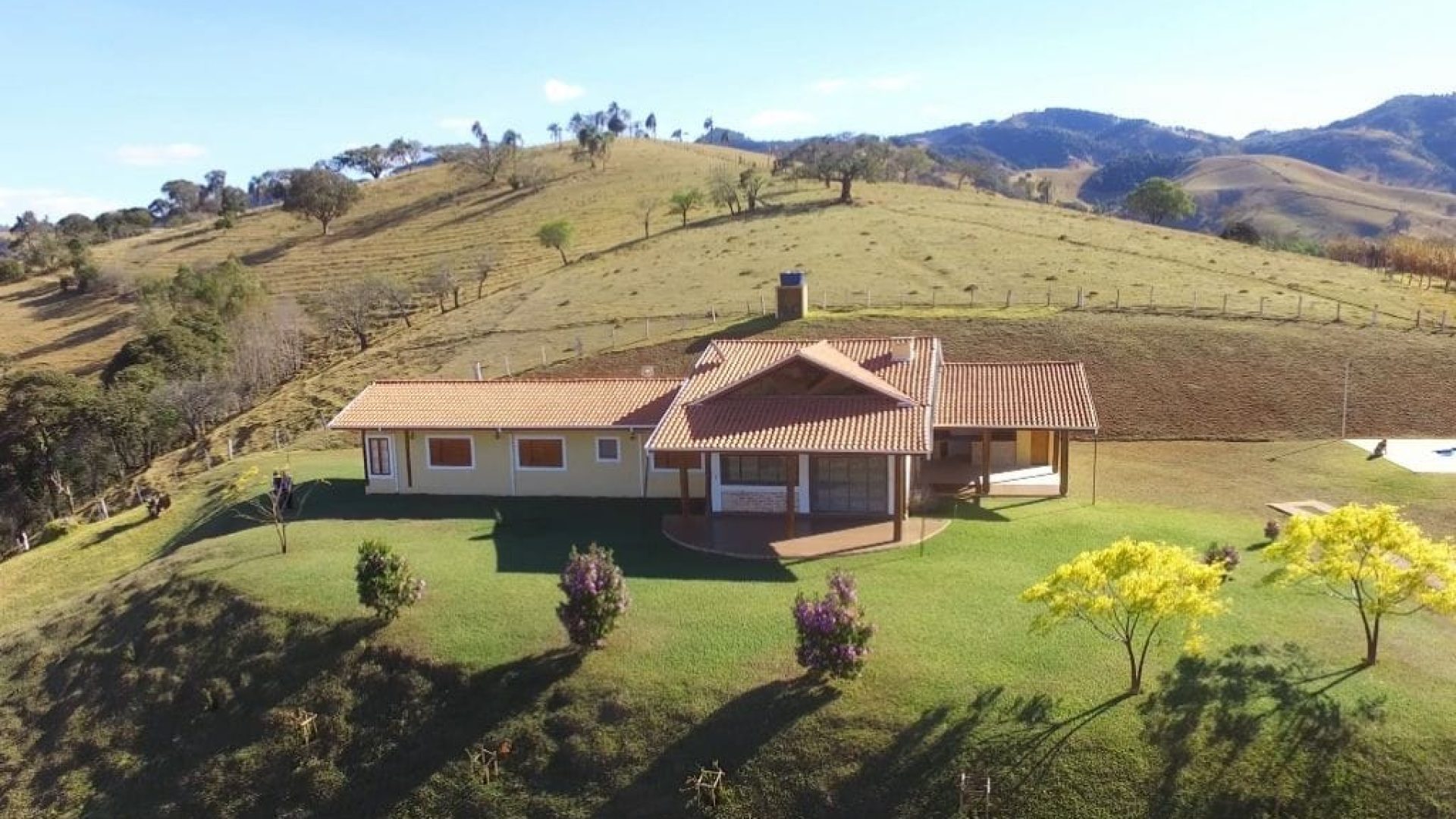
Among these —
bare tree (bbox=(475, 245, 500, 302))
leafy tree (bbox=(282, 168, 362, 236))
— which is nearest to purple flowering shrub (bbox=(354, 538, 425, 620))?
bare tree (bbox=(475, 245, 500, 302))

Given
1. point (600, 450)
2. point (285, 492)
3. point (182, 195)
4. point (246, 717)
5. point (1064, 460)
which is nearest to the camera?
point (246, 717)

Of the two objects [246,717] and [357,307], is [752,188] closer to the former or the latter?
[357,307]

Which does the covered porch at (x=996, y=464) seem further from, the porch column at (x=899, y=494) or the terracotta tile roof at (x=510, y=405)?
the terracotta tile roof at (x=510, y=405)

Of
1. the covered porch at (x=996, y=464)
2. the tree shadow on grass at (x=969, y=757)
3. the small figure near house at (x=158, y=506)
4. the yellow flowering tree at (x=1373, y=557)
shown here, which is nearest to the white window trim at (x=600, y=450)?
the covered porch at (x=996, y=464)

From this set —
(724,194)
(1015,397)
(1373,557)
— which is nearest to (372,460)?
(1015,397)

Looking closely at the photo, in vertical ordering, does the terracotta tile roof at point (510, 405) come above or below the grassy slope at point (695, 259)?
below

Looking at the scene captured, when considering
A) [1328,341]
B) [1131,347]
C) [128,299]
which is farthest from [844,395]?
[128,299]

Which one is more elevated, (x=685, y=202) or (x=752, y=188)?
(x=752, y=188)
